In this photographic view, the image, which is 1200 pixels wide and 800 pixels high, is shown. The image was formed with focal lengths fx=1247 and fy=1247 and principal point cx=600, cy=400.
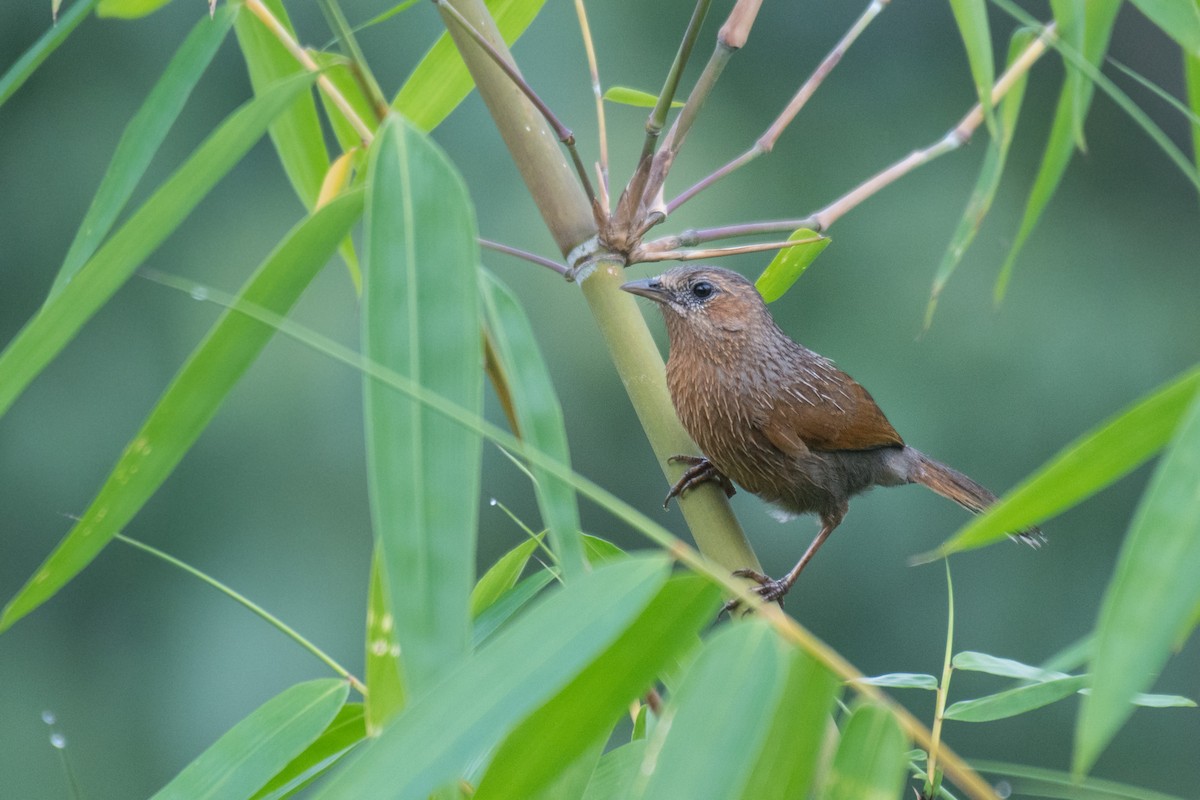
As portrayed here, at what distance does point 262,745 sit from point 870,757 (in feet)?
1.81

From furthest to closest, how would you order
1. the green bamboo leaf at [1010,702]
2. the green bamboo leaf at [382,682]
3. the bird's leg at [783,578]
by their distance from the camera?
1. the bird's leg at [783,578]
2. the green bamboo leaf at [1010,702]
3. the green bamboo leaf at [382,682]

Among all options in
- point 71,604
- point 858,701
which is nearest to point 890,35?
point 71,604

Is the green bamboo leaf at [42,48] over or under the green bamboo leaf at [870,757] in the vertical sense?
over

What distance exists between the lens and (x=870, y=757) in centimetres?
79

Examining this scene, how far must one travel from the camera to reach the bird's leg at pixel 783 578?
1.23m

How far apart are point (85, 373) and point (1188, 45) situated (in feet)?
14.6

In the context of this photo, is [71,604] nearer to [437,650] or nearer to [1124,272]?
[1124,272]

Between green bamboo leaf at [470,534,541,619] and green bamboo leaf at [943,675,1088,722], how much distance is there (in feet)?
1.44

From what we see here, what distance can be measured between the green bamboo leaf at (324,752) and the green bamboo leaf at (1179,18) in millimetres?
905

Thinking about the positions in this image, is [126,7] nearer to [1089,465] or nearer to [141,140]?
[141,140]

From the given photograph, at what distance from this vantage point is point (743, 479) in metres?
2.10

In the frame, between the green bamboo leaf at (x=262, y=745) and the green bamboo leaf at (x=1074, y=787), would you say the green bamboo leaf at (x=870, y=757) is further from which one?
the green bamboo leaf at (x=262, y=745)

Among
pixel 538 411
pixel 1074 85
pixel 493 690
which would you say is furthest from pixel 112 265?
pixel 1074 85

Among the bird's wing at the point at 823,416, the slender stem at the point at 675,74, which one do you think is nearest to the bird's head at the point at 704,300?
the bird's wing at the point at 823,416
